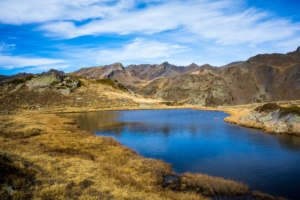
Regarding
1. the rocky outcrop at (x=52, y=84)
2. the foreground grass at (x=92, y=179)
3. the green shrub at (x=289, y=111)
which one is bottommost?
the foreground grass at (x=92, y=179)

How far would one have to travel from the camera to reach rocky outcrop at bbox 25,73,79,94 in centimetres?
14490

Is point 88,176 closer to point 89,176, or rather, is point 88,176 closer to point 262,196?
point 89,176

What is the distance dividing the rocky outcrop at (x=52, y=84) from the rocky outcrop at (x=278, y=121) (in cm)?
11498

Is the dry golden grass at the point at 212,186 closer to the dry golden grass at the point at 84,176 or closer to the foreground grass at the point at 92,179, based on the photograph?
the foreground grass at the point at 92,179

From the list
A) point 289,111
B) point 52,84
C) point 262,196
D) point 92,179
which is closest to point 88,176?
point 92,179

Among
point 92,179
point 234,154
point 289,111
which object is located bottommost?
point 234,154

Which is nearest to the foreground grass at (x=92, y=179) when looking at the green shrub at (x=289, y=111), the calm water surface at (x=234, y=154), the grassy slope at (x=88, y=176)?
the grassy slope at (x=88, y=176)

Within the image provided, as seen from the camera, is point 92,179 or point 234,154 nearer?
point 92,179

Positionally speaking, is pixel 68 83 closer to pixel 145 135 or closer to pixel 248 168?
pixel 145 135

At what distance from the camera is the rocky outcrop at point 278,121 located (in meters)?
54.5

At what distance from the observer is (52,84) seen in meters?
152

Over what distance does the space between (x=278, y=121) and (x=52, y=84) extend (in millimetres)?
137354

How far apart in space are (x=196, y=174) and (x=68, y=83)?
146122mm

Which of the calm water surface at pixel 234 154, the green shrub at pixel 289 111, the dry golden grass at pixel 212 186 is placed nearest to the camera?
the dry golden grass at pixel 212 186
